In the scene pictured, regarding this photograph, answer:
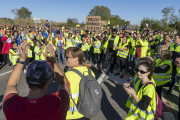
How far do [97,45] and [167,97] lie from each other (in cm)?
447

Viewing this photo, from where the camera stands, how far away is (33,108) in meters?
1.11

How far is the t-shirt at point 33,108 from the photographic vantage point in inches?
42.6

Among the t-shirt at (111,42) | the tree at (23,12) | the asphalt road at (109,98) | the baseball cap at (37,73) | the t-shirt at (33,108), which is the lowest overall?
the asphalt road at (109,98)

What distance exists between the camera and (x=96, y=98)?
1.68 meters

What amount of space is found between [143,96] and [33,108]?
64.8 inches

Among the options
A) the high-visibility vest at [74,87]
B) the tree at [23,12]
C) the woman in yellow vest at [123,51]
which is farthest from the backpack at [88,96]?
the tree at [23,12]

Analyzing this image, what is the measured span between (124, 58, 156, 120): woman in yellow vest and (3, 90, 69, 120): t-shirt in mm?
1344

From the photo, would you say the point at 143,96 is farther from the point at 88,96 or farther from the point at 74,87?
the point at 74,87

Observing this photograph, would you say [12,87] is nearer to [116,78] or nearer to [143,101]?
[143,101]

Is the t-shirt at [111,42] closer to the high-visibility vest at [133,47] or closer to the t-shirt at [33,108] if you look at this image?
the high-visibility vest at [133,47]

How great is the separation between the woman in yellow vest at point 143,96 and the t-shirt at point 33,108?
4.41 ft

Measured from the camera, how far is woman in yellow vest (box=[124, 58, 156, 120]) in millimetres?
2037

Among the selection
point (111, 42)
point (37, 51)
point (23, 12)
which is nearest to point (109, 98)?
point (111, 42)

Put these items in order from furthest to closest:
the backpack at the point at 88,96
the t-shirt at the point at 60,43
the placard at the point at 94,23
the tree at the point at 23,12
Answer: the tree at the point at 23,12 → the placard at the point at 94,23 → the t-shirt at the point at 60,43 → the backpack at the point at 88,96
